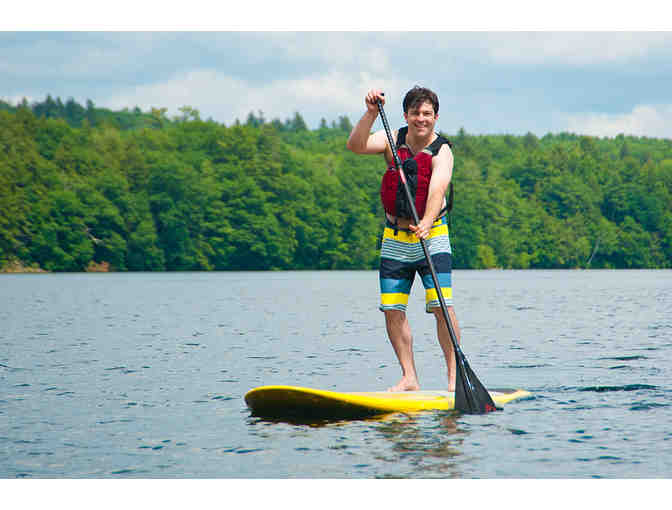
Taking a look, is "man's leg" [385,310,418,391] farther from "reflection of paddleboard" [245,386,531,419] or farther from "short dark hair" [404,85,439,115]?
"short dark hair" [404,85,439,115]

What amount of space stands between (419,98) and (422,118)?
171mm

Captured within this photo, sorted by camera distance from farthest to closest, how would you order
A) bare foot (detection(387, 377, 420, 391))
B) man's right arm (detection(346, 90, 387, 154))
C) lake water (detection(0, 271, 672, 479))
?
bare foot (detection(387, 377, 420, 391)), man's right arm (detection(346, 90, 387, 154)), lake water (detection(0, 271, 672, 479))

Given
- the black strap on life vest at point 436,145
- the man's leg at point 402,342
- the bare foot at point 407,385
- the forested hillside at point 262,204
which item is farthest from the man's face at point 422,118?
the forested hillside at point 262,204

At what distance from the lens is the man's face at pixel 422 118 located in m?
7.87

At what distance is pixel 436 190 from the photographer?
7789 mm

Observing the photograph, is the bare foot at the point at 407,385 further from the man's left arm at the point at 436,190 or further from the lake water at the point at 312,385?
the man's left arm at the point at 436,190

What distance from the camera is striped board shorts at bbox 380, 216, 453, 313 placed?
8.01 meters

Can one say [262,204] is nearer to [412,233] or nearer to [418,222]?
[412,233]

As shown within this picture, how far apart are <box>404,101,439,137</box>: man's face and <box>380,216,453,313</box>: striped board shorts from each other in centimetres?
77

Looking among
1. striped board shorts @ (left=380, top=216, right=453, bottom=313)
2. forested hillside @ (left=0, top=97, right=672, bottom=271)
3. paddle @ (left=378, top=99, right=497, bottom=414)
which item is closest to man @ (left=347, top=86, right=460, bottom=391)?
striped board shorts @ (left=380, top=216, right=453, bottom=313)

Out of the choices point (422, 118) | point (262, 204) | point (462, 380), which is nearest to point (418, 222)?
point (422, 118)

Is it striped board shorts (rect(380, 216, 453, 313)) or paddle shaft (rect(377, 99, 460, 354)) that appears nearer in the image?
paddle shaft (rect(377, 99, 460, 354))

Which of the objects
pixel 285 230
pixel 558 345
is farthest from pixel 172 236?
pixel 558 345

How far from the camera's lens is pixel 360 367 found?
1144cm
